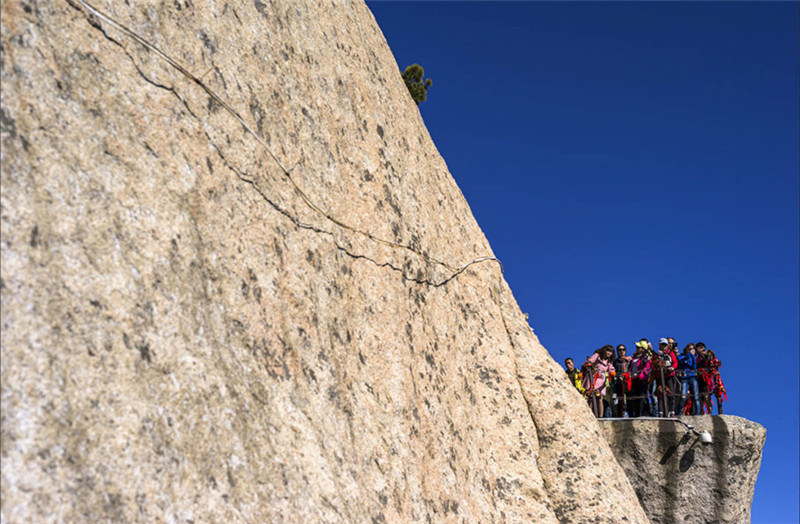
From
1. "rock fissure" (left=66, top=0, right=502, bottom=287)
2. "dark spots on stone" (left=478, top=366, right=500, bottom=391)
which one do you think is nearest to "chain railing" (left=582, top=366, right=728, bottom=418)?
"dark spots on stone" (left=478, top=366, right=500, bottom=391)

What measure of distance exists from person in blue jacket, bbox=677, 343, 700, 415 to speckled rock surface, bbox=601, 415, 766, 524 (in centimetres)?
56

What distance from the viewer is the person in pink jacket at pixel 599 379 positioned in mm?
14125

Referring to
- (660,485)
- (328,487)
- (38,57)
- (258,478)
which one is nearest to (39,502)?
(258,478)

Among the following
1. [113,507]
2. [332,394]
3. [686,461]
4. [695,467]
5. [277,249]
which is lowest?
[113,507]

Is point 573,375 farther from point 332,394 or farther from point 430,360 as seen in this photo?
point 332,394

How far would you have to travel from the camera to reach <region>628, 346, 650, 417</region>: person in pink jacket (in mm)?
13641

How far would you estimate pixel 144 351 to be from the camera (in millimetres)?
3846

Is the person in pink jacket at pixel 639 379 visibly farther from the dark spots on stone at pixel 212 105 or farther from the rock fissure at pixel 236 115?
the dark spots on stone at pixel 212 105

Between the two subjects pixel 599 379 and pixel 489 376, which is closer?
pixel 489 376

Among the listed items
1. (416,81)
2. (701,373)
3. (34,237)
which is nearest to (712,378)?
(701,373)

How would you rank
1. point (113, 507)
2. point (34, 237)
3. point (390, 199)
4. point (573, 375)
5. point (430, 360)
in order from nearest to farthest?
point (113, 507), point (34, 237), point (430, 360), point (390, 199), point (573, 375)

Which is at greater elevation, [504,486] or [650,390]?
[650,390]

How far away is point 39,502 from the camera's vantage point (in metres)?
3.05

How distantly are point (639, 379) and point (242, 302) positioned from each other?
11.0 meters
